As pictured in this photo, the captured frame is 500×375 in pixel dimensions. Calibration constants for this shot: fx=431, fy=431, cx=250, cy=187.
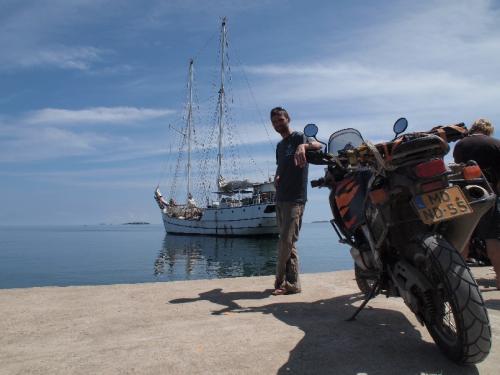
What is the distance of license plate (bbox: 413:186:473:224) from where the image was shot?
8.55ft

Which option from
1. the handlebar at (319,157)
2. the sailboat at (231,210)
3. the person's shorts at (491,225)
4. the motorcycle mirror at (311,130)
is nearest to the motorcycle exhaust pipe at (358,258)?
the handlebar at (319,157)

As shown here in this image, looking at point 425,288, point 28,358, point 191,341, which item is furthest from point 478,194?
point 28,358

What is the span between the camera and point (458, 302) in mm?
2330

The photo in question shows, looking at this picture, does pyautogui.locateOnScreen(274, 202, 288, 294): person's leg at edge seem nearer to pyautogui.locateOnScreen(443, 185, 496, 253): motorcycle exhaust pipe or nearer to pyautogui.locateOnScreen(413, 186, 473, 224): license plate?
pyautogui.locateOnScreen(443, 185, 496, 253): motorcycle exhaust pipe

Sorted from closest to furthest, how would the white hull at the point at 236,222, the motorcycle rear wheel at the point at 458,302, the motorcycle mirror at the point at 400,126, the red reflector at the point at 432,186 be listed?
the motorcycle rear wheel at the point at 458,302 → the red reflector at the point at 432,186 → the motorcycle mirror at the point at 400,126 → the white hull at the point at 236,222

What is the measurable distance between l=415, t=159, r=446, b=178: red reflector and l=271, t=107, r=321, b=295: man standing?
228 centimetres

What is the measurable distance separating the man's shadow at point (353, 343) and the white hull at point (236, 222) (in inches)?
1834

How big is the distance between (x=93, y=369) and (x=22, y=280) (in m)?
21.7

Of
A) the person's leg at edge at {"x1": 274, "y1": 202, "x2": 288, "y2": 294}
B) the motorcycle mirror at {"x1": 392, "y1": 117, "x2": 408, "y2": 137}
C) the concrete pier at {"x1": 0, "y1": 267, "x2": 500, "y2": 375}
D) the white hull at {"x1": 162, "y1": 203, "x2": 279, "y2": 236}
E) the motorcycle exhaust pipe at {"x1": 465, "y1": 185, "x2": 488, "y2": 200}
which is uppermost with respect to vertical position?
the motorcycle mirror at {"x1": 392, "y1": 117, "x2": 408, "y2": 137}

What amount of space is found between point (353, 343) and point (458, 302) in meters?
0.97

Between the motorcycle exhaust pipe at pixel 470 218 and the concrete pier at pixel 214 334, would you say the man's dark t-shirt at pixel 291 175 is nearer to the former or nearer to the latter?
the concrete pier at pixel 214 334

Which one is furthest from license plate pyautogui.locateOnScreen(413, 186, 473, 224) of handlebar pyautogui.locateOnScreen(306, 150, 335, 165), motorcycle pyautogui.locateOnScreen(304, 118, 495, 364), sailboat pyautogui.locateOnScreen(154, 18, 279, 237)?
sailboat pyautogui.locateOnScreen(154, 18, 279, 237)

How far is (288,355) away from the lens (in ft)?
9.30

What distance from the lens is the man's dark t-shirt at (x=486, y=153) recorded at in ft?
15.6
